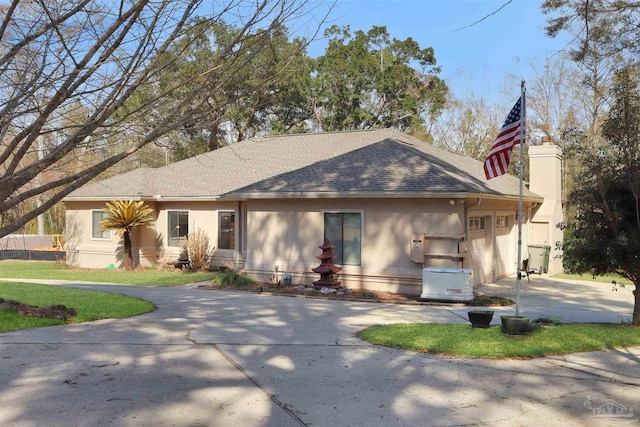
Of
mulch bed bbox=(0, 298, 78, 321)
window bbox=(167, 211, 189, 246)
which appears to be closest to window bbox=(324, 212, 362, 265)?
window bbox=(167, 211, 189, 246)

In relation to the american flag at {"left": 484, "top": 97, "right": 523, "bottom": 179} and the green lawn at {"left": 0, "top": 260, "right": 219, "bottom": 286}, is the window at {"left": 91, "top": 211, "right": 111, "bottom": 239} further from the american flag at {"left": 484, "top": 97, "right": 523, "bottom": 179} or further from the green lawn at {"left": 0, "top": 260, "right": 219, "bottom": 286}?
the american flag at {"left": 484, "top": 97, "right": 523, "bottom": 179}

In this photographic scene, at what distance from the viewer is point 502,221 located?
2028 cm

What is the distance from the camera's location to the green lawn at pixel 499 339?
8.00 metres

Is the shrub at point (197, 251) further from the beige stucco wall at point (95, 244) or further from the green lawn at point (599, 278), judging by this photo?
the green lawn at point (599, 278)

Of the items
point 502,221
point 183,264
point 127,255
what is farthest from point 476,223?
point 127,255

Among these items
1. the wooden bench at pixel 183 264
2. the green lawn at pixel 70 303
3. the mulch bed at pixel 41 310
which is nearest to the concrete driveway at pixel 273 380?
the green lawn at pixel 70 303

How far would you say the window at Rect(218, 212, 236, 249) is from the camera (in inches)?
815

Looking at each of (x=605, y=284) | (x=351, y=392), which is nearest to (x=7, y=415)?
A: (x=351, y=392)

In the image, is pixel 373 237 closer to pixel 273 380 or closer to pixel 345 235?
pixel 345 235

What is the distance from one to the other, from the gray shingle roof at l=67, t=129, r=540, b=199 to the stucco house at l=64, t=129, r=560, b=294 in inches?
2.4

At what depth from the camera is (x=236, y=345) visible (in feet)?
27.6

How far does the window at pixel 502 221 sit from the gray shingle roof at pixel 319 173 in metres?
0.94

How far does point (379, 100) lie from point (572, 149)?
27.5 meters

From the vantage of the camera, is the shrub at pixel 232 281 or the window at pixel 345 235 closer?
the window at pixel 345 235
